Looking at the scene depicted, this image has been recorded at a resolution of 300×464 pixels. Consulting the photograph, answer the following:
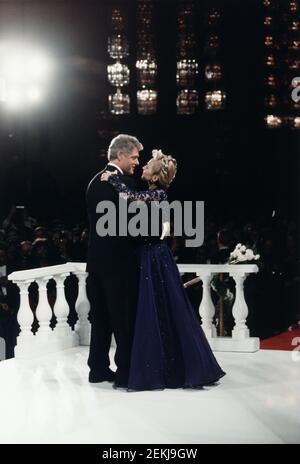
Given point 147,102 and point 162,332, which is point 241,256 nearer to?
point 162,332

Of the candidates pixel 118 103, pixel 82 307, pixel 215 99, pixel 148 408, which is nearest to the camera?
pixel 148 408

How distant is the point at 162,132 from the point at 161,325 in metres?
17.2

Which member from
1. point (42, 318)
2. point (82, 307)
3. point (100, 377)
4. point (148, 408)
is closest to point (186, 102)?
point (82, 307)

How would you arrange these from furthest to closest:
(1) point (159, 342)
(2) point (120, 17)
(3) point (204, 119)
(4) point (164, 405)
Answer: (3) point (204, 119)
(2) point (120, 17)
(1) point (159, 342)
(4) point (164, 405)

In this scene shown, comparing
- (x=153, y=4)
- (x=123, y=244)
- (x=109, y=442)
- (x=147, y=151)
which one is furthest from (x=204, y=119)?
(x=109, y=442)

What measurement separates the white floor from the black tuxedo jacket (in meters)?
0.85

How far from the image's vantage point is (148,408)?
226 inches

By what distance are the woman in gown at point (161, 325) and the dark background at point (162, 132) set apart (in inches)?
518

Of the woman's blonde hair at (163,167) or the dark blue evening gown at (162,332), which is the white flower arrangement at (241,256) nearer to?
the dark blue evening gown at (162,332)

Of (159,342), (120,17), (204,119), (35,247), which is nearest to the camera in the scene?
(159,342)

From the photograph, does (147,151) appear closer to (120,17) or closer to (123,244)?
(120,17)

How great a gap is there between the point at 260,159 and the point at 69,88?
4725 millimetres

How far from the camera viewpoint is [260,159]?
883 inches
